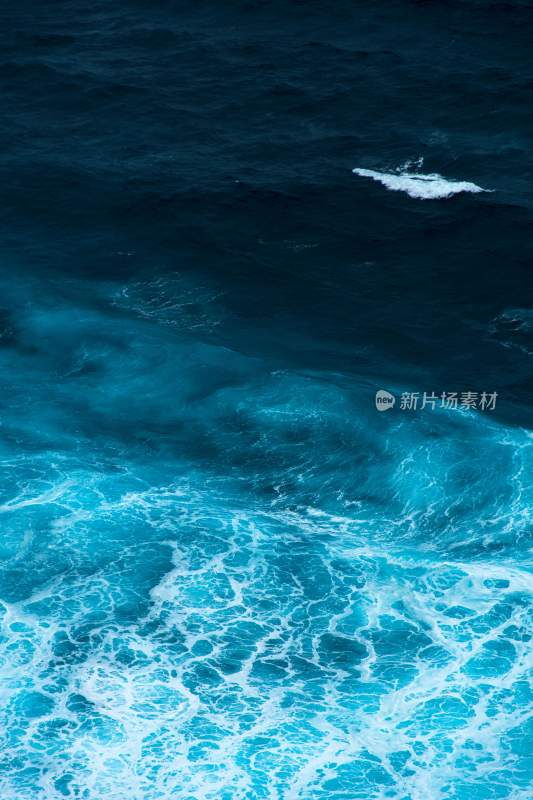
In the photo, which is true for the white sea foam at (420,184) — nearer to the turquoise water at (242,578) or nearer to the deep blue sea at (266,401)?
the deep blue sea at (266,401)

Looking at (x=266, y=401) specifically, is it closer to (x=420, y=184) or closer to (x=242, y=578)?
(x=242, y=578)

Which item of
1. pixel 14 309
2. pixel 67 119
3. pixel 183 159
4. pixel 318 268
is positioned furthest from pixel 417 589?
pixel 67 119

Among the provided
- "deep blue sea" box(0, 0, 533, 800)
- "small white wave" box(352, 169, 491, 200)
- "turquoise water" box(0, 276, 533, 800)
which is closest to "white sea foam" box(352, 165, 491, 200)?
"small white wave" box(352, 169, 491, 200)

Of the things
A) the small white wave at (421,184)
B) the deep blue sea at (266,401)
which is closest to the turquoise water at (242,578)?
the deep blue sea at (266,401)

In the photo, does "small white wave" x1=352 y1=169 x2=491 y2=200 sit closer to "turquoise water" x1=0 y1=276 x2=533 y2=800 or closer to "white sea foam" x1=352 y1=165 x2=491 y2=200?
"white sea foam" x1=352 y1=165 x2=491 y2=200

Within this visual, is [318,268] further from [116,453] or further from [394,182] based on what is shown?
[116,453]
